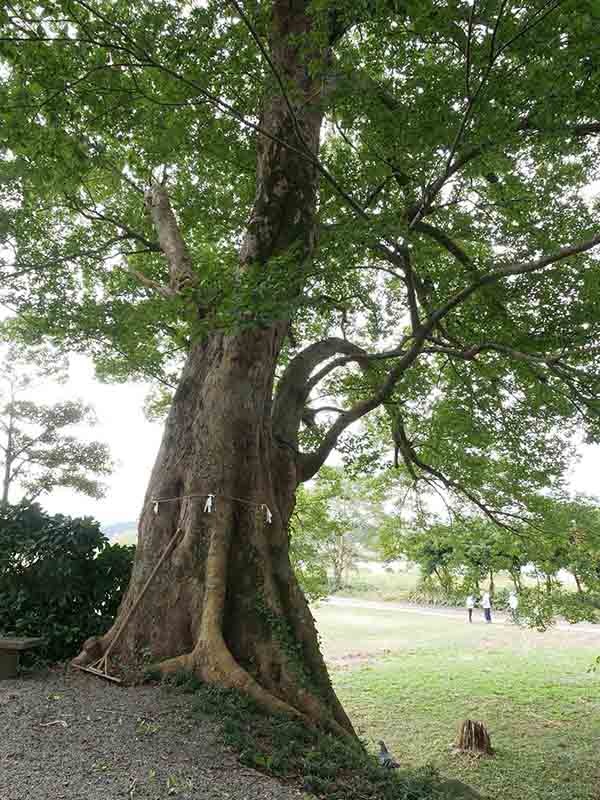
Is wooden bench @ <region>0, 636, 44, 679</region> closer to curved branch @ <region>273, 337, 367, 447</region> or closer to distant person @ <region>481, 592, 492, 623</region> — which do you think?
curved branch @ <region>273, 337, 367, 447</region>

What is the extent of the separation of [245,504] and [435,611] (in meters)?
21.3

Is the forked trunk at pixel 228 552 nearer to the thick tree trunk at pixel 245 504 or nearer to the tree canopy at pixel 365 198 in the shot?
the thick tree trunk at pixel 245 504

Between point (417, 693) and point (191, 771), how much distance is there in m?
9.22

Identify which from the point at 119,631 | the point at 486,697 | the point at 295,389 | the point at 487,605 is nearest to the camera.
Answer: the point at 119,631

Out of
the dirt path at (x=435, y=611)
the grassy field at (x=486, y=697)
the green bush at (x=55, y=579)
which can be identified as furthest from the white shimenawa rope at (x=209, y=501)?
the dirt path at (x=435, y=611)

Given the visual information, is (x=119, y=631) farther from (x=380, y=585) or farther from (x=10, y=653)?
(x=380, y=585)

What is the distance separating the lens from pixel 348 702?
33.3 ft

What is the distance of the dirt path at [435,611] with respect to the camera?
61.6 ft

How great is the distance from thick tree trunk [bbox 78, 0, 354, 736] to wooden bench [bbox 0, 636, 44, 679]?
504mm

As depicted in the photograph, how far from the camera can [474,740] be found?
745 cm

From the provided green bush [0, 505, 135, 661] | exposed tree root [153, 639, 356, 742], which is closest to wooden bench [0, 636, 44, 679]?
green bush [0, 505, 135, 661]

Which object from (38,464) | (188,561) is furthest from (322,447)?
(38,464)

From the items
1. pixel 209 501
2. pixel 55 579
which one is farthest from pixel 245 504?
pixel 55 579

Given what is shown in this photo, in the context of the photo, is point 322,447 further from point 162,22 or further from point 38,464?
point 38,464
